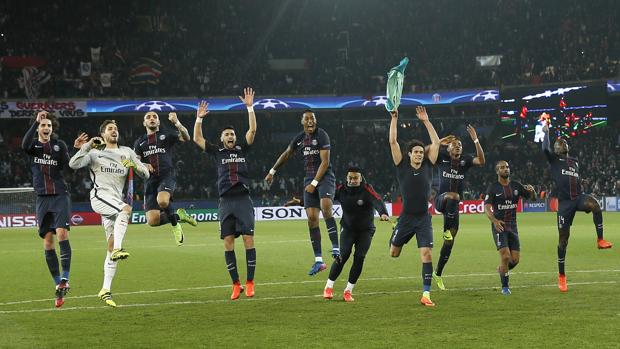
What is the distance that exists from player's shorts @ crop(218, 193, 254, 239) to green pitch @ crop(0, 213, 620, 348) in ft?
3.77

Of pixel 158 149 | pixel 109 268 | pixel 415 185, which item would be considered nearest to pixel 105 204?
pixel 109 268

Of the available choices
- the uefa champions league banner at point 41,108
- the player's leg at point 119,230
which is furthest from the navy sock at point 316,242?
the uefa champions league banner at point 41,108

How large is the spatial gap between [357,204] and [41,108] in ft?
131

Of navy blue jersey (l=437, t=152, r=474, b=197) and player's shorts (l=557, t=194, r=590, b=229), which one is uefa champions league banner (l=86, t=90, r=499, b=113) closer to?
navy blue jersey (l=437, t=152, r=474, b=197)

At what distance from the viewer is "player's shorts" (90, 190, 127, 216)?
43.7 ft

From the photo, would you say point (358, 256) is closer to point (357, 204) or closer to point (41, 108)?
point (357, 204)

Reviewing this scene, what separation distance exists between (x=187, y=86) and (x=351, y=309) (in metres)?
43.2

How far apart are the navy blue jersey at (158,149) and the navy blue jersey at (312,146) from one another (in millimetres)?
2291

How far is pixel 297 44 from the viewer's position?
196 feet

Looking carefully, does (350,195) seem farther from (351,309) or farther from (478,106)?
(478,106)

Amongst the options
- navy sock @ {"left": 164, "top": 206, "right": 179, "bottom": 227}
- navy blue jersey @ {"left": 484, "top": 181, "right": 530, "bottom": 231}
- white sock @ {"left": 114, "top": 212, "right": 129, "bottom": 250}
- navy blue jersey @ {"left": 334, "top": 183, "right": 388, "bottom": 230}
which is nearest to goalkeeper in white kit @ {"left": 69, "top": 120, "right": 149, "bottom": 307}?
white sock @ {"left": 114, "top": 212, "right": 129, "bottom": 250}

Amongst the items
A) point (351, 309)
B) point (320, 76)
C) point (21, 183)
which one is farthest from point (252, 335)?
point (320, 76)

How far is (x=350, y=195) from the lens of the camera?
13875 mm

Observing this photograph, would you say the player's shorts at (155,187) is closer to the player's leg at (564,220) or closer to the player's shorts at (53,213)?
the player's shorts at (53,213)
